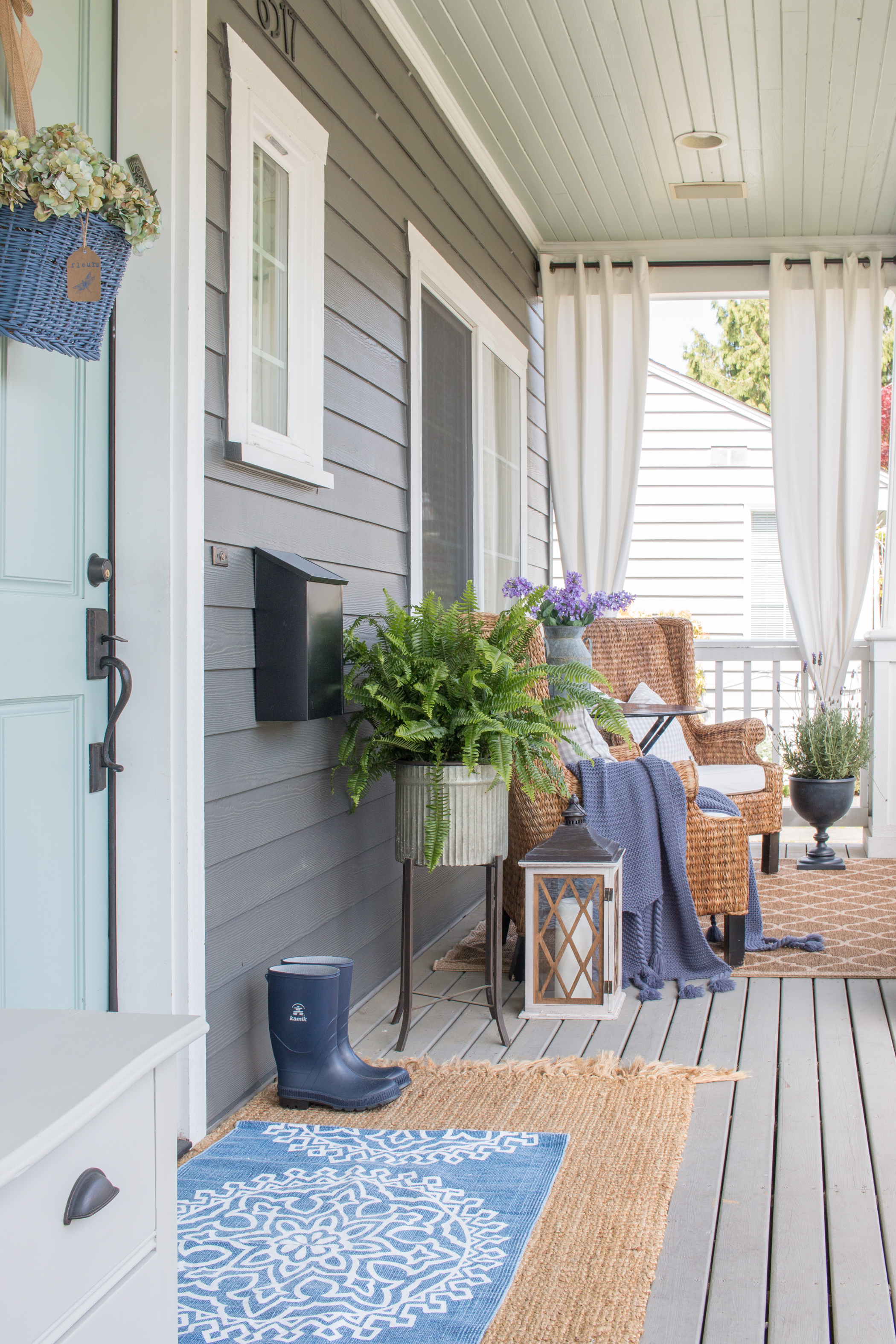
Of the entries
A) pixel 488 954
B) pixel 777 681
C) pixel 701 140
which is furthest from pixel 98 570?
pixel 777 681

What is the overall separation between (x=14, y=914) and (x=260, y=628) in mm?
818

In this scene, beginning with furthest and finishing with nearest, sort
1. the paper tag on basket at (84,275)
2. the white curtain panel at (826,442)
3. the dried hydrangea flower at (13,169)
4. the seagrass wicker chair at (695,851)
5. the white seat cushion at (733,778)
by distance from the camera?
the white curtain panel at (826,442) < the white seat cushion at (733,778) < the seagrass wicker chair at (695,851) < the paper tag on basket at (84,275) < the dried hydrangea flower at (13,169)

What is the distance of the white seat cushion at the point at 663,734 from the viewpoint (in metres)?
4.19

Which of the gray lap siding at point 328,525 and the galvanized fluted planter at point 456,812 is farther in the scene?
the galvanized fluted planter at point 456,812

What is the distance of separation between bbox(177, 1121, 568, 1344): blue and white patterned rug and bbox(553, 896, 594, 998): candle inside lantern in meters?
0.76

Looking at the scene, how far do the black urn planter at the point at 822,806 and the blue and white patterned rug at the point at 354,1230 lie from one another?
117 inches

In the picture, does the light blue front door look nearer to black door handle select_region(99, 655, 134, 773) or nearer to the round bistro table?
black door handle select_region(99, 655, 134, 773)

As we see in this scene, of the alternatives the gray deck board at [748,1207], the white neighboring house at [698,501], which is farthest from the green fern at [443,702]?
the white neighboring house at [698,501]

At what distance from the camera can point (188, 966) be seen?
2053mm

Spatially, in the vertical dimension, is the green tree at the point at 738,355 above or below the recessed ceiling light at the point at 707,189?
above

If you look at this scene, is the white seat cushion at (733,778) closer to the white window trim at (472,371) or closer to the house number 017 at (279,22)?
the white window trim at (472,371)

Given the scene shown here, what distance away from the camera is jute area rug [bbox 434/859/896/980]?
3322mm

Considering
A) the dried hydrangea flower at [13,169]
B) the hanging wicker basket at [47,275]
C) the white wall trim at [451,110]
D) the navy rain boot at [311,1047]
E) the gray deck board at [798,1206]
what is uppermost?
the white wall trim at [451,110]

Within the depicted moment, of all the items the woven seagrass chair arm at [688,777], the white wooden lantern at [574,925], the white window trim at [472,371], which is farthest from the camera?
the white window trim at [472,371]
